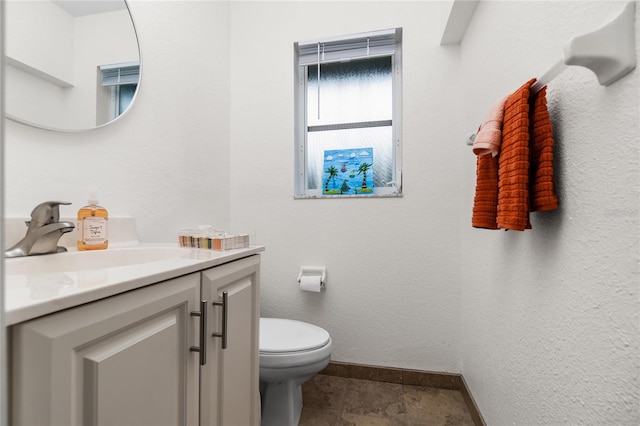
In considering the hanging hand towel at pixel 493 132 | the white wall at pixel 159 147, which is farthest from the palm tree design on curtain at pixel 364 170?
the hanging hand towel at pixel 493 132

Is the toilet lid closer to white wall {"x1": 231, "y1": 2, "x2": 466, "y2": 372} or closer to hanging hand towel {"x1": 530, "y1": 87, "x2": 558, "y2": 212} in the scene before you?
white wall {"x1": 231, "y1": 2, "x2": 466, "y2": 372}

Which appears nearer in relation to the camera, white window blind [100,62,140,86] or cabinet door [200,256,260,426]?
cabinet door [200,256,260,426]

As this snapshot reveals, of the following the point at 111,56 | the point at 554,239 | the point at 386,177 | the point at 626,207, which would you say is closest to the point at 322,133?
the point at 386,177

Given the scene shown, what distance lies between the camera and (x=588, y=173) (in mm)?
604

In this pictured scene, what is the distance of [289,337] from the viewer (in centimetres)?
129

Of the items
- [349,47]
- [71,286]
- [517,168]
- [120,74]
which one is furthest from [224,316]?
[349,47]

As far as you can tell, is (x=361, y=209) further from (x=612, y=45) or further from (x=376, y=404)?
(x=612, y=45)

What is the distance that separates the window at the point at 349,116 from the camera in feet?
5.72

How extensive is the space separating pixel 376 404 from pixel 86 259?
54.1 inches

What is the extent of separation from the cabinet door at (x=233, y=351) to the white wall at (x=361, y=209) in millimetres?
799

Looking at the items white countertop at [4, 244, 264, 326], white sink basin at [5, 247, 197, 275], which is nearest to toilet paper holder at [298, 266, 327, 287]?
white sink basin at [5, 247, 197, 275]

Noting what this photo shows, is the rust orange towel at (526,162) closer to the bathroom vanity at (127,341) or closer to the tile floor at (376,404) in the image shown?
the bathroom vanity at (127,341)

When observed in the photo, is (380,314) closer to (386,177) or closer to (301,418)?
(301,418)

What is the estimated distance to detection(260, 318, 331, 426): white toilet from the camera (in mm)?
1157
